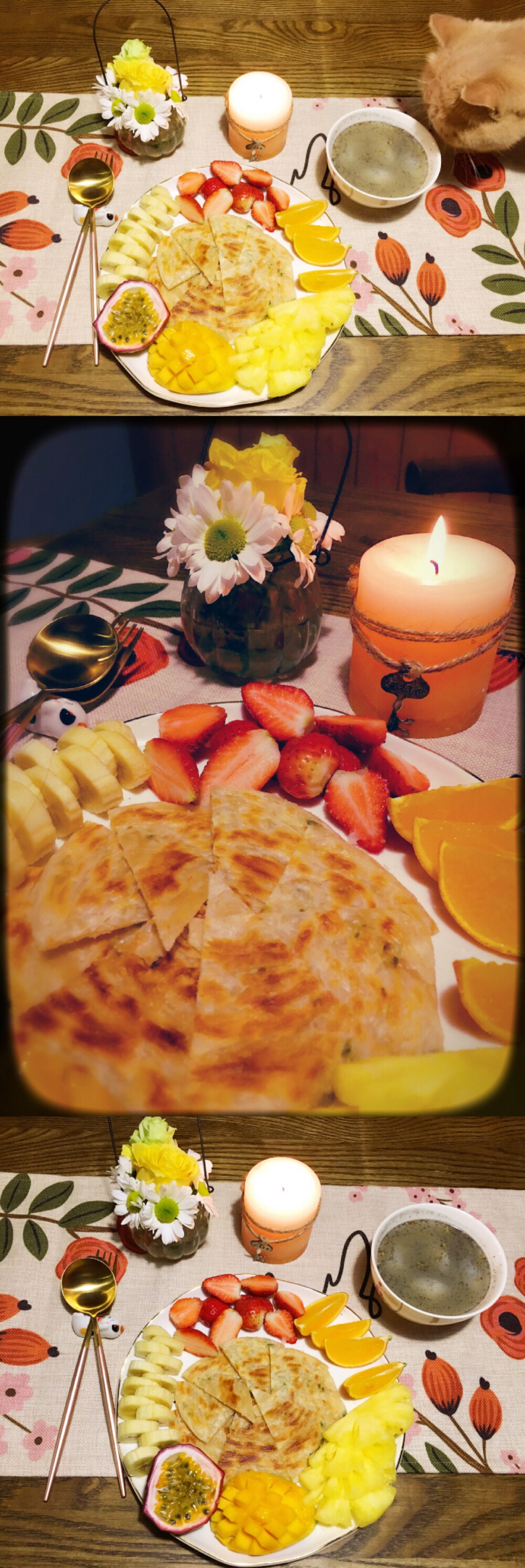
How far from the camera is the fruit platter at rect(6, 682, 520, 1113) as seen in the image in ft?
3.04

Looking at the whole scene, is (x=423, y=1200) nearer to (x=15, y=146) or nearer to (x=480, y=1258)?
(x=480, y=1258)

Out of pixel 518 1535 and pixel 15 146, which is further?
pixel 15 146

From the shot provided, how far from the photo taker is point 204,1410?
33.5 inches

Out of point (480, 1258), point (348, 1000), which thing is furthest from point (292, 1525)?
point (348, 1000)

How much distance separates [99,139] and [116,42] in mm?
109

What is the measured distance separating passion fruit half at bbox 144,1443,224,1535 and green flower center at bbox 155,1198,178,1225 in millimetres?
153

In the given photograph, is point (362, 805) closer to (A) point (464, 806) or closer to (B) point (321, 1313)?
(A) point (464, 806)

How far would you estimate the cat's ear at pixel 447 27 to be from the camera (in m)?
1.04

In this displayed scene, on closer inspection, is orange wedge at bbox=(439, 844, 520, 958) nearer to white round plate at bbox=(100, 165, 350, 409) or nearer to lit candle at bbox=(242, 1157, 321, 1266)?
lit candle at bbox=(242, 1157, 321, 1266)

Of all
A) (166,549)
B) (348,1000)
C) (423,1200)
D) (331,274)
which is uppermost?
(331,274)

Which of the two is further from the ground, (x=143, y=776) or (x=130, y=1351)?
(x=143, y=776)

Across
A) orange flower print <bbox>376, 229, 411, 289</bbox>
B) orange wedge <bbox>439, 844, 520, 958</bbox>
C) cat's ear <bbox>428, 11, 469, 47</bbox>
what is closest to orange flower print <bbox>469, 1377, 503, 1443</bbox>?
orange wedge <bbox>439, 844, 520, 958</bbox>

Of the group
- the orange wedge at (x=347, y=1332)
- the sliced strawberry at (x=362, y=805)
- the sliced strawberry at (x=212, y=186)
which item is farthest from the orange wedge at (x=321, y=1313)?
the sliced strawberry at (x=212, y=186)

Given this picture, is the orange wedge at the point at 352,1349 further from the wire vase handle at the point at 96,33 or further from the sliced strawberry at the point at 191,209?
the wire vase handle at the point at 96,33
